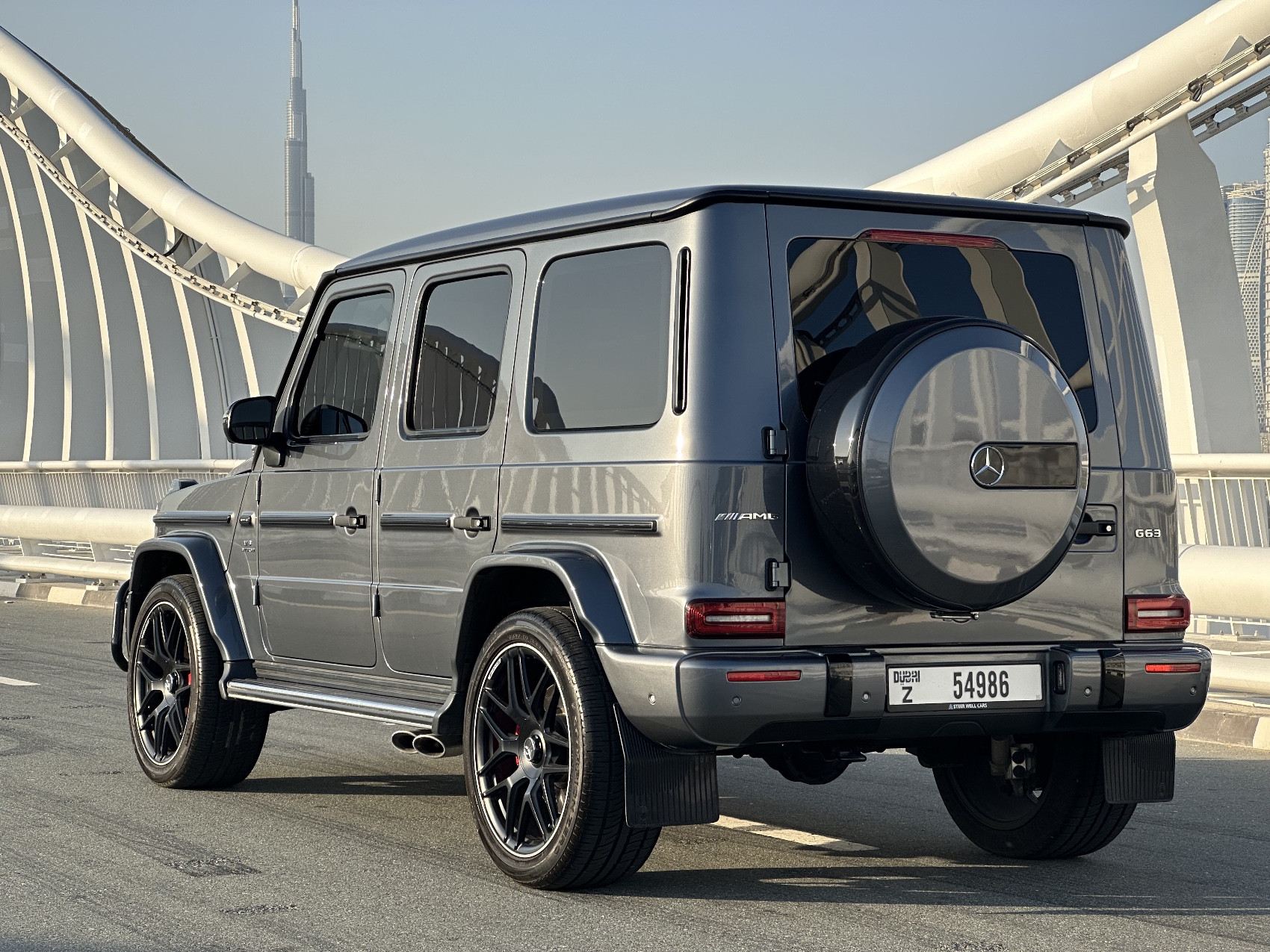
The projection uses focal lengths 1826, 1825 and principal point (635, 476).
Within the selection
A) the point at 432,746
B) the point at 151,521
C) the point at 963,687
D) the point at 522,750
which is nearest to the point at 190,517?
the point at 432,746

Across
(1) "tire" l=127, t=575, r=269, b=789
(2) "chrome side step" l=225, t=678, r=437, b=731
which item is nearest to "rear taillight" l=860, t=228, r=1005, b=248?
(2) "chrome side step" l=225, t=678, r=437, b=731

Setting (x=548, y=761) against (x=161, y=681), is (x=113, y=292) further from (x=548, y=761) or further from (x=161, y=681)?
(x=548, y=761)

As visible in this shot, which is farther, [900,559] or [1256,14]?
[1256,14]

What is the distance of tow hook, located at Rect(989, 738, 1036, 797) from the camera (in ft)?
19.1

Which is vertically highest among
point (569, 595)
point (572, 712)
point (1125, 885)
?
point (569, 595)

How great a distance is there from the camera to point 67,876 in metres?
5.41

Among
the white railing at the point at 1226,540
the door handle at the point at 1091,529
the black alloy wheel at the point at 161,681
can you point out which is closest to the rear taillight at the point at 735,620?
the door handle at the point at 1091,529

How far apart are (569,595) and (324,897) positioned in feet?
3.60

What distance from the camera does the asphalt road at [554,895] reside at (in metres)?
4.75

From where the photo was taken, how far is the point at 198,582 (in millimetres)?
7145

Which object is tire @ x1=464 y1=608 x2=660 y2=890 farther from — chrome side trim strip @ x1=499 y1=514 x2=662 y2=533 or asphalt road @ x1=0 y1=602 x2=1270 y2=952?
chrome side trim strip @ x1=499 y1=514 x2=662 y2=533

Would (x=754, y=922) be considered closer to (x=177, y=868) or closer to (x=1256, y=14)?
(x=177, y=868)

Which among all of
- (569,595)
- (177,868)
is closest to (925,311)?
(569,595)

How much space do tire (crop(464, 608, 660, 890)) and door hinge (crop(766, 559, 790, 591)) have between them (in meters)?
0.57
